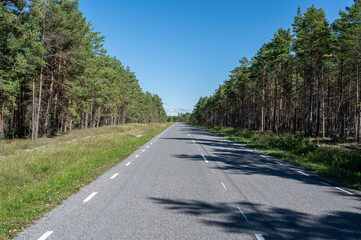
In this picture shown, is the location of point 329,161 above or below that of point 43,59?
below

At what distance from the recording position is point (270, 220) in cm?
470

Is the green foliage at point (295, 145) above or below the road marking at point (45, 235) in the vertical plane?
above

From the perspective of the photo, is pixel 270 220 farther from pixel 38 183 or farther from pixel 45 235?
pixel 38 183

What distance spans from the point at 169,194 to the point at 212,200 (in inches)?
49.0

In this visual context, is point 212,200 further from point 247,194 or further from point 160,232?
point 160,232

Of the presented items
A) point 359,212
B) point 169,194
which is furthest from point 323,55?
point 169,194

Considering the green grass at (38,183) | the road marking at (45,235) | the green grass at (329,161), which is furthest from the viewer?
the green grass at (329,161)

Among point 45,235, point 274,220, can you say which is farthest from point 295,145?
point 45,235

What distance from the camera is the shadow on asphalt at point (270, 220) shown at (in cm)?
414

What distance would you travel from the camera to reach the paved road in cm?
406

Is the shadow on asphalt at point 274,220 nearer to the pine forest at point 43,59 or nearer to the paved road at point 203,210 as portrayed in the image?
the paved road at point 203,210

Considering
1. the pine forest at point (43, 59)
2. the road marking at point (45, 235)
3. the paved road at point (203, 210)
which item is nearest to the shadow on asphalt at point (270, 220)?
the paved road at point (203, 210)

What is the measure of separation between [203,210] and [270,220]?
4.73 feet

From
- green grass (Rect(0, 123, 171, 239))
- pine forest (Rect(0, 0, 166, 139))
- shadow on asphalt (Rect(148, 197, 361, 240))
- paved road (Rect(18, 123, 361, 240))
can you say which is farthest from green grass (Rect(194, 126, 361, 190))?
pine forest (Rect(0, 0, 166, 139))
